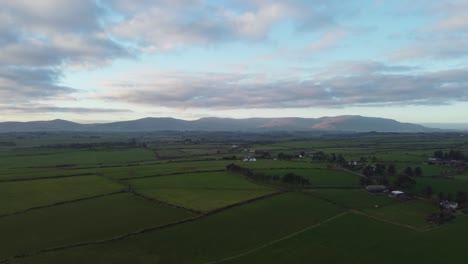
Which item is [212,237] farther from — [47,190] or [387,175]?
[387,175]

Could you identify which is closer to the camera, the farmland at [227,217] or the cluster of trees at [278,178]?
the farmland at [227,217]

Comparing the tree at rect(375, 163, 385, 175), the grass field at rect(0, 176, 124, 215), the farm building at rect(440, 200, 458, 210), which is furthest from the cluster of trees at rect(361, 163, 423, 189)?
the grass field at rect(0, 176, 124, 215)

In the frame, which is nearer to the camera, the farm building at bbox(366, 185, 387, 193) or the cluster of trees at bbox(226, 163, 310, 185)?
the farm building at bbox(366, 185, 387, 193)

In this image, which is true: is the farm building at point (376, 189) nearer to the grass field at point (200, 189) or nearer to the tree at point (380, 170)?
the tree at point (380, 170)

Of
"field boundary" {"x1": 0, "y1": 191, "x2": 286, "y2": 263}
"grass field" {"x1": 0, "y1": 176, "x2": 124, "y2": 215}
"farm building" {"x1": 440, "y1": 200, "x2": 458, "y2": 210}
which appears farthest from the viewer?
"farm building" {"x1": 440, "y1": 200, "x2": 458, "y2": 210}

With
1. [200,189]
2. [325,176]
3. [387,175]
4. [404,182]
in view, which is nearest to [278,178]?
[325,176]

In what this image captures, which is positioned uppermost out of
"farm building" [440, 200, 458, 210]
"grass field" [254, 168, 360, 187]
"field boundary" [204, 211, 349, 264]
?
"grass field" [254, 168, 360, 187]

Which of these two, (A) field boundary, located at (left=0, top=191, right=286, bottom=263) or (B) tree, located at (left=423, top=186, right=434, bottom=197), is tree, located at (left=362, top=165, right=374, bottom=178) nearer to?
(B) tree, located at (left=423, top=186, right=434, bottom=197)

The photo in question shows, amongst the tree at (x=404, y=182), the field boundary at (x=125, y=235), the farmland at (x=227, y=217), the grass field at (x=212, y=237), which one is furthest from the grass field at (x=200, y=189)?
the tree at (x=404, y=182)

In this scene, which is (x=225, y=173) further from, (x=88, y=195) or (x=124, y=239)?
(x=124, y=239)

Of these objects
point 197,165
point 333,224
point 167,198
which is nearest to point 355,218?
point 333,224

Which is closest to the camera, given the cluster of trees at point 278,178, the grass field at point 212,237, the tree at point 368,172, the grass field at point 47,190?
the grass field at point 212,237
